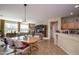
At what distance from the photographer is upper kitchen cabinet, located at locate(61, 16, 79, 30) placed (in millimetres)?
5640

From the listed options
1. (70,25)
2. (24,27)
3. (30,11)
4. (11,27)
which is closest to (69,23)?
(70,25)

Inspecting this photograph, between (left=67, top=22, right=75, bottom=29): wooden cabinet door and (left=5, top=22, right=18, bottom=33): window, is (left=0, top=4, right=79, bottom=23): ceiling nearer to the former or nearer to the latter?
(left=5, top=22, right=18, bottom=33): window

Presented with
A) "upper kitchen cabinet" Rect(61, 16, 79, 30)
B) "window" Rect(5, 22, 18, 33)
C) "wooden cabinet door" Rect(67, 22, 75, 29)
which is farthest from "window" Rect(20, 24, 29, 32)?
"wooden cabinet door" Rect(67, 22, 75, 29)

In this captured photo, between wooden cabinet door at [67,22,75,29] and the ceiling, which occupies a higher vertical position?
the ceiling

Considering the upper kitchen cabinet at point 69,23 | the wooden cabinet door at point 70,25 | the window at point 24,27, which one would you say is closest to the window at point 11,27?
the window at point 24,27

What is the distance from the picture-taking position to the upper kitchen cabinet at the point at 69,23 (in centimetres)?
564

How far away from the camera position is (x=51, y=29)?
896 cm

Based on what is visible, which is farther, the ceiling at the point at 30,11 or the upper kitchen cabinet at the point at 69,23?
the upper kitchen cabinet at the point at 69,23

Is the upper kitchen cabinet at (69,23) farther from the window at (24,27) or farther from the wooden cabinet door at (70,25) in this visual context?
the window at (24,27)

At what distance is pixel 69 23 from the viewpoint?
243 inches

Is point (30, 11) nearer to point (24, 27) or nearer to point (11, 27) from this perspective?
point (24, 27)

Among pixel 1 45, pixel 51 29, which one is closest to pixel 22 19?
pixel 1 45

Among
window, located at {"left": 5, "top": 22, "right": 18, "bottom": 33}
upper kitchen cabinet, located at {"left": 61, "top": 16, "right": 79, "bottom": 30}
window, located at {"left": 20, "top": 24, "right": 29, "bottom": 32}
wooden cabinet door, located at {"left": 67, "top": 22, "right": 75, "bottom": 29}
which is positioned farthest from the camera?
wooden cabinet door, located at {"left": 67, "top": 22, "right": 75, "bottom": 29}
